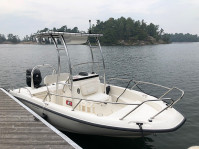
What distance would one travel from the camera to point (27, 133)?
186 inches

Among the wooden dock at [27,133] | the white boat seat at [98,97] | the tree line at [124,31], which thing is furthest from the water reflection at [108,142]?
the tree line at [124,31]

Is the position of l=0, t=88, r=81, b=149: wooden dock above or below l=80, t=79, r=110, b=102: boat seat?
below

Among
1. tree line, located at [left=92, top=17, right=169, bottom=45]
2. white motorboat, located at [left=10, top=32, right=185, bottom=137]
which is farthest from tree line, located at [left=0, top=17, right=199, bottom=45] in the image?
white motorboat, located at [left=10, top=32, right=185, bottom=137]

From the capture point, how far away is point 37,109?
695 cm

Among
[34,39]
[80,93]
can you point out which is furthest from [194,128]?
[34,39]

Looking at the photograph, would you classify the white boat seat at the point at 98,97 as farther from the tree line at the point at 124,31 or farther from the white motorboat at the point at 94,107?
the tree line at the point at 124,31

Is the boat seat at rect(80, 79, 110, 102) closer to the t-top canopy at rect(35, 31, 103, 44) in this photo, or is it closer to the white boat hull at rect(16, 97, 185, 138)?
the white boat hull at rect(16, 97, 185, 138)

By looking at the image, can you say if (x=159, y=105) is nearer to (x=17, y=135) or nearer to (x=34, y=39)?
(x=17, y=135)

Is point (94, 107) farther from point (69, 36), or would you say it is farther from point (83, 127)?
point (69, 36)

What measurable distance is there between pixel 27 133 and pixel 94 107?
91.9 inches

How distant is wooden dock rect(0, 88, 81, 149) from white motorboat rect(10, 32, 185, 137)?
87cm

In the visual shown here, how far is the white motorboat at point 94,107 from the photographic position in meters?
5.15

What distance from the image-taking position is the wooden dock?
13.9ft

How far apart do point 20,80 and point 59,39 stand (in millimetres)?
12403
